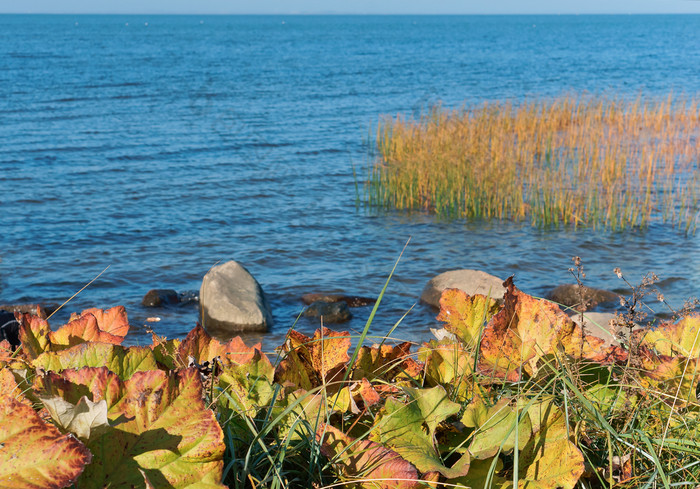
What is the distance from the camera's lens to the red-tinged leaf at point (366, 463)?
126 centimetres

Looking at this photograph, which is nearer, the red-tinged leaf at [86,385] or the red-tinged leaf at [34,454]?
the red-tinged leaf at [34,454]

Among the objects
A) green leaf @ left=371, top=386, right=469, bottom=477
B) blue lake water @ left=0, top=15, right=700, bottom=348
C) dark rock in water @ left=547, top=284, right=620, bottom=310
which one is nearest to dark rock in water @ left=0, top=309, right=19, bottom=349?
blue lake water @ left=0, top=15, right=700, bottom=348

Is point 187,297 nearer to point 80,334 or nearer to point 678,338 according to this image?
point 80,334

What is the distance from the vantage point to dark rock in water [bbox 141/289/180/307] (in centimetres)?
816

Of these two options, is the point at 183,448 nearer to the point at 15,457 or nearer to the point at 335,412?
the point at 15,457

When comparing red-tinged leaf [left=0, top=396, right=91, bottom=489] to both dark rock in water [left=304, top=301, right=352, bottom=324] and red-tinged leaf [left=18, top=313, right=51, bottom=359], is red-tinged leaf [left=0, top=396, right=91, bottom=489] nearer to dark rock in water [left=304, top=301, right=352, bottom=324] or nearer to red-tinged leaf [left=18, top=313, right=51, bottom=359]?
red-tinged leaf [left=18, top=313, right=51, bottom=359]

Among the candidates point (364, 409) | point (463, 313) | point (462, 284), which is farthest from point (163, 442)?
point (462, 284)

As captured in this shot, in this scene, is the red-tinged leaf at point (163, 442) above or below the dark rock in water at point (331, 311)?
above

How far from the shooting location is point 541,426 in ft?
4.83

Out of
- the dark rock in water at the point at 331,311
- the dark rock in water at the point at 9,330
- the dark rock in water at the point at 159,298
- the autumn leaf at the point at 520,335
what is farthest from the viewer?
the dark rock in water at the point at 159,298

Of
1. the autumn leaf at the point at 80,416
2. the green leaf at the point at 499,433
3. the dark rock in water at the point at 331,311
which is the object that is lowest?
the dark rock in water at the point at 331,311

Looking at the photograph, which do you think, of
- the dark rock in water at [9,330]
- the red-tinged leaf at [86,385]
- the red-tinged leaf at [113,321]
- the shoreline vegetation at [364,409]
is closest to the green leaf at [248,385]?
the shoreline vegetation at [364,409]

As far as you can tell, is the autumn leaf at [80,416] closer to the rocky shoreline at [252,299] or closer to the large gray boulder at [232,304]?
the rocky shoreline at [252,299]

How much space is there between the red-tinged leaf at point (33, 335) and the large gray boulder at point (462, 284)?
612cm
